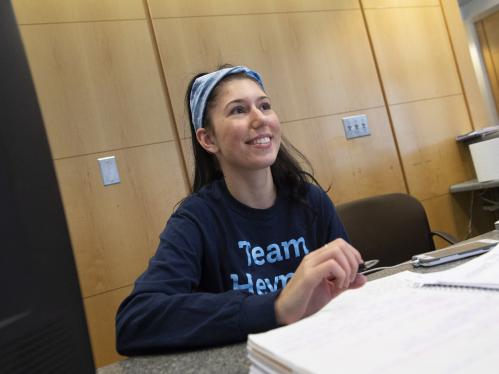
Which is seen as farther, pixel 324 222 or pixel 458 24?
pixel 458 24

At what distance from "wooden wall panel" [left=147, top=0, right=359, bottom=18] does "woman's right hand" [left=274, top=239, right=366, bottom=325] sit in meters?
2.21

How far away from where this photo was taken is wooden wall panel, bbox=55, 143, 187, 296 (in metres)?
2.21

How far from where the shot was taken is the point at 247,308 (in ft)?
2.25

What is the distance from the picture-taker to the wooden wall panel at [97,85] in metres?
2.22

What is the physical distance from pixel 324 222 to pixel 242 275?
340 millimetres

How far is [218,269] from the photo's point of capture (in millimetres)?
1062

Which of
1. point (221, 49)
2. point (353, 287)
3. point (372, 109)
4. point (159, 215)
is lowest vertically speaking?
point (353, 287)

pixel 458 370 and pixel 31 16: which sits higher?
pixel 31 16

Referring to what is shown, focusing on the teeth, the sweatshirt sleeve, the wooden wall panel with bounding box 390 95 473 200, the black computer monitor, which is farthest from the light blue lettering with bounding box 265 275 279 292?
the wooden wall panel with bounding box 390 95 473 200

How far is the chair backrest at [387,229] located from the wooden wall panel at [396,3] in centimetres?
183

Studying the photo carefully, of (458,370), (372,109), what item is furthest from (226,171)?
(372,109)

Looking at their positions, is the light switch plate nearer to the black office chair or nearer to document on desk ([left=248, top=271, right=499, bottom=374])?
the black office chair

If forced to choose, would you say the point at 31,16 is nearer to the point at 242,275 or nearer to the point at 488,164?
the point at 242,275

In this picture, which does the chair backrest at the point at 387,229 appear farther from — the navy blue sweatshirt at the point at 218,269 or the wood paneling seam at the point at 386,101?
the wood paneling seam at the point at 386,101
